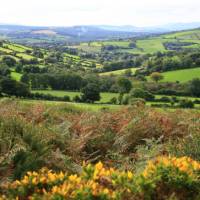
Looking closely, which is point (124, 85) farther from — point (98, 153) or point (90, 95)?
point (98, 153)

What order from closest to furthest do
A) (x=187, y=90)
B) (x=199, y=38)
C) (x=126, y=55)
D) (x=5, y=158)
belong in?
(x=5, y=158) < (x=187, y=90) < (x=126, y=55) < (x=199, y=38)

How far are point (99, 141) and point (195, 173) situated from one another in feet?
11.0

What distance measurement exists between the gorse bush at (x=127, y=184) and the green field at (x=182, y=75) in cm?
6813

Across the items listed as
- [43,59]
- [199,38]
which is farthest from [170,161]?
[199,38]

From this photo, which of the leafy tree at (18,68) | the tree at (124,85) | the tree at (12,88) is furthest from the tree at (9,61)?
the tree at (12,88)

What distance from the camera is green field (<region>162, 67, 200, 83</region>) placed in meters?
72.6

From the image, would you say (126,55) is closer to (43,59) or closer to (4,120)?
(43,59)

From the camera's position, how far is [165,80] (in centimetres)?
7269

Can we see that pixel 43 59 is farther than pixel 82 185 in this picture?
Yes

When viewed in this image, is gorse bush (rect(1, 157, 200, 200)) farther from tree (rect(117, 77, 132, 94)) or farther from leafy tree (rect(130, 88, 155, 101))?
tree (rect(117, 77, 132, 94))

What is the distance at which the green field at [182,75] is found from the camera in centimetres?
7256

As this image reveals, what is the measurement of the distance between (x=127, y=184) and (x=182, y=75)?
2896 inches

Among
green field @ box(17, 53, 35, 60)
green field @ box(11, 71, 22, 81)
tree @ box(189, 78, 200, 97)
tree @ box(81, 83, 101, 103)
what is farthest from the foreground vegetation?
green field @ box(17, 53, 35, 60)

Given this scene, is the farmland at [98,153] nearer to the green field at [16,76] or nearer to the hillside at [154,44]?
the green field at [16,76]
